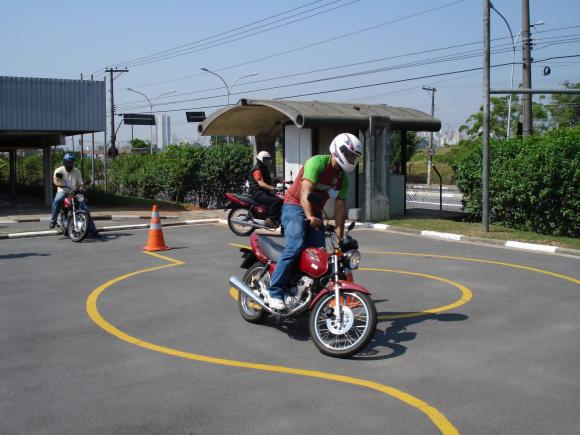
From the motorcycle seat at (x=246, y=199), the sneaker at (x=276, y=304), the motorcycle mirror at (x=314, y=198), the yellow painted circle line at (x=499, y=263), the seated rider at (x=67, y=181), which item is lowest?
the yellow painted circle line at (x=499, y=263)

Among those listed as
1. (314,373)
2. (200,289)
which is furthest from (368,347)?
(200,289)

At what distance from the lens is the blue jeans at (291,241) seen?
20.9ft

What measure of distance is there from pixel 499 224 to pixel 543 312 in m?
9.08

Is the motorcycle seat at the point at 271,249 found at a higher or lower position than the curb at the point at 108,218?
higher

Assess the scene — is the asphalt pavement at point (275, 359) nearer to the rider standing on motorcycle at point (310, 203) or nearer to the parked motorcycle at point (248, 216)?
the rider standing on motorcycle at point (310, 203)

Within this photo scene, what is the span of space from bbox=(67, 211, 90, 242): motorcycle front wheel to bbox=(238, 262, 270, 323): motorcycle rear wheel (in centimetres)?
759

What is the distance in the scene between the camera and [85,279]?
9.79 m

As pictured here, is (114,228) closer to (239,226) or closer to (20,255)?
(239,226)

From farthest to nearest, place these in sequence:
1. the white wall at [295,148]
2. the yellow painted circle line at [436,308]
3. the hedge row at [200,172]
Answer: the hedge row at [200,172] → the white wall at [295,148] → the yellow painted circle line at [436,308]

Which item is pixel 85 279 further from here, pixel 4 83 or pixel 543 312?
pixel 4 83

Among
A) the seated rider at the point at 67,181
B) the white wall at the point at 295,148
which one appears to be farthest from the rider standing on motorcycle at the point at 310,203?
the white wall at the point at 295,148

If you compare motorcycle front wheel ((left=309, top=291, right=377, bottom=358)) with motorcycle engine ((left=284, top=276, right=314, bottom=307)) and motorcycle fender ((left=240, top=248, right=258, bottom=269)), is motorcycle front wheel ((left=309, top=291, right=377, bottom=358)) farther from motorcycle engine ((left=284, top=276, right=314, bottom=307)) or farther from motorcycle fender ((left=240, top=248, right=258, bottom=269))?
motorcycle fender ((left=240, top=248, right=258, bottom=269))

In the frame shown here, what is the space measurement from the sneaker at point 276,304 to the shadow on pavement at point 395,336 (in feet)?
3.16

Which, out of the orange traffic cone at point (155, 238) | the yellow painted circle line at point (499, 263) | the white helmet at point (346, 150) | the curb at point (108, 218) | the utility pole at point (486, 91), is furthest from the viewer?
the curb at point (108, 218)
